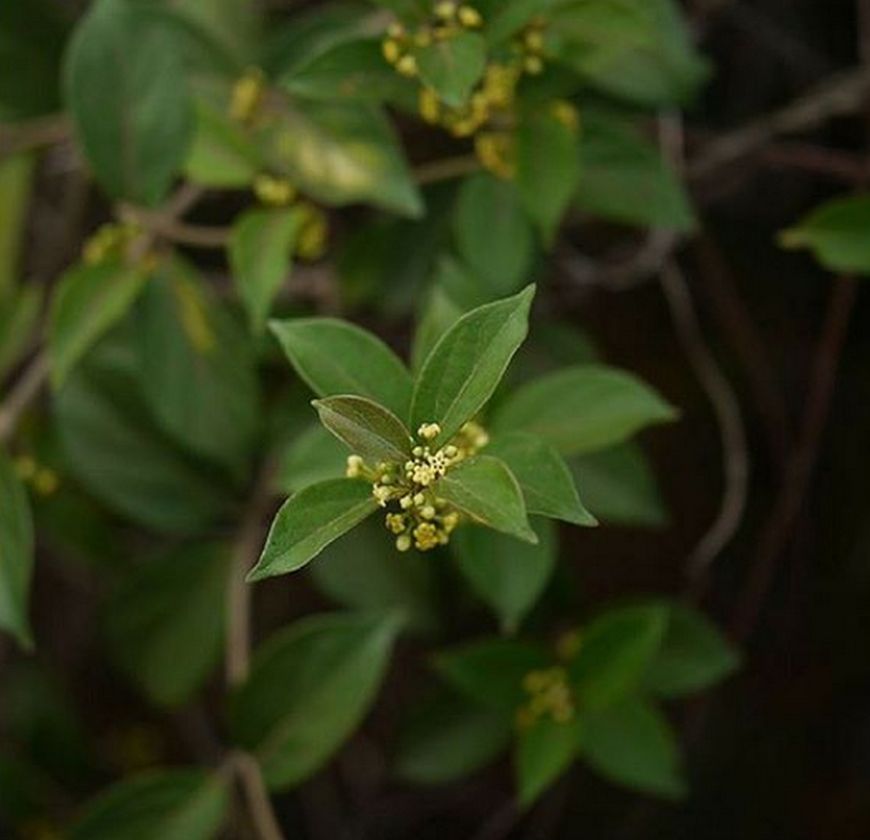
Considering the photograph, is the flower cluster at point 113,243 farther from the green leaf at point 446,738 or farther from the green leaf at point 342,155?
the green leaf at point 446,738

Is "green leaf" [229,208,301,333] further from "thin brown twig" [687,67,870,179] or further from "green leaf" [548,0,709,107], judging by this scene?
"thin brown twig" [687,67,870,179]

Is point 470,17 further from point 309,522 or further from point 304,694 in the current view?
point 304,694

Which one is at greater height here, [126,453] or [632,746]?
[126,453]

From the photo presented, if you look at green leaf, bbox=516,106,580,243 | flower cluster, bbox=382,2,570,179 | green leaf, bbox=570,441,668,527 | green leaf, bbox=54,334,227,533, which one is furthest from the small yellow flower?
green leaf, bbox=54,334,227,533

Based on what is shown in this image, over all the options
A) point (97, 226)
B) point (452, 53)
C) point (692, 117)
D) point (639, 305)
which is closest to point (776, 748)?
point (639, 305)

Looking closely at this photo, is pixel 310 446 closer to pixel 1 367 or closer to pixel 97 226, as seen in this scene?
pixel 1 367

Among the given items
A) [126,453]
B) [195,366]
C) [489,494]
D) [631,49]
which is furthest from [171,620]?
[489,494]

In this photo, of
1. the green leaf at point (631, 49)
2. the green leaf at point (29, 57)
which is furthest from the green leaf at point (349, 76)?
the green leaf at point (29, 57)
